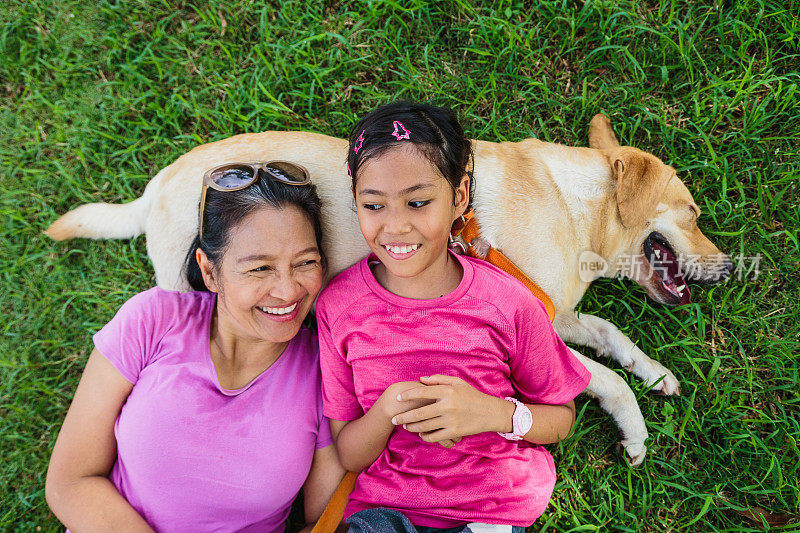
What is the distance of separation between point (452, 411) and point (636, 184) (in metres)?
1.74

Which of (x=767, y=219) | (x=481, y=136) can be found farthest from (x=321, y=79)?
(x=767, y=219)

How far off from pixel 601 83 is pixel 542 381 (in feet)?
7.61

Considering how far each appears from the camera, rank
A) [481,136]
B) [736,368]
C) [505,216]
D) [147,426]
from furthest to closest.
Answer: [481,136] → [736,368] → [505,216] → [147,426]

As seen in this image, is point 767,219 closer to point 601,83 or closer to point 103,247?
point 601,83

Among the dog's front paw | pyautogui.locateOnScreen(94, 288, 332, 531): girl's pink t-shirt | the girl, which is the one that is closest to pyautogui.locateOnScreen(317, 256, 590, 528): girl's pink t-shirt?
the girl

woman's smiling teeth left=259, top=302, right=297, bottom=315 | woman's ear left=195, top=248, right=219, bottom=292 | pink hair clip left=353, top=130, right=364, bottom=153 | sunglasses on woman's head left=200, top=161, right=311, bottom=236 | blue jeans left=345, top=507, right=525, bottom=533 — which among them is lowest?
Result: blue jeans left=345, top=507, right=525, bottom=533

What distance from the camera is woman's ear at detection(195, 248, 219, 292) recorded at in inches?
102

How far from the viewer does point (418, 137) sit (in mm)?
2248

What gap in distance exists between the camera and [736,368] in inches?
132

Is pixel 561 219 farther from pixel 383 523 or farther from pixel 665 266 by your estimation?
pixel 383 523

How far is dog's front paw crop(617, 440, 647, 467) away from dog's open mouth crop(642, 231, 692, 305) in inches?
36.3

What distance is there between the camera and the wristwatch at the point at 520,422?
7.98ft

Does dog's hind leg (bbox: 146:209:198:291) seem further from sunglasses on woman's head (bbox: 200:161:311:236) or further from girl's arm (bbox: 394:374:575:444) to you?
girl's arm (bbox: 394:374:575:444)

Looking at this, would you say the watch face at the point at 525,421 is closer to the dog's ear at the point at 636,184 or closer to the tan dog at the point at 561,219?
the tan dog at the point at 561,219
